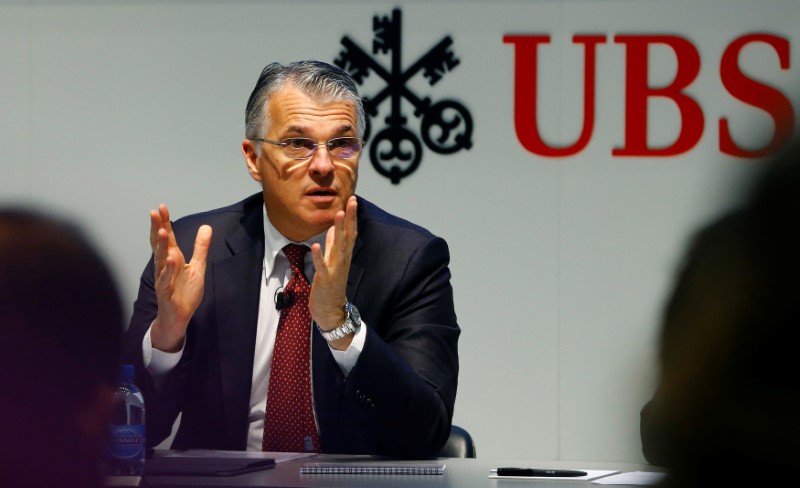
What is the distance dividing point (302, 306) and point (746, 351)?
229 cm

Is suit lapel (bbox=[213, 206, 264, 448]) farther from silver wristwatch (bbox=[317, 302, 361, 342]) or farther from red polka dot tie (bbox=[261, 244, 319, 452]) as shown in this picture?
silver wristwatch (bbox=[317, 302, 361, 342])

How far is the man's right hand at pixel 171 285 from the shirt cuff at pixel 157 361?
0.04 ft

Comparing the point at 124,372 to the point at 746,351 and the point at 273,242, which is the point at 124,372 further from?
the point at 273,242

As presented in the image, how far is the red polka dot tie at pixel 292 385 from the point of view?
2.60 m

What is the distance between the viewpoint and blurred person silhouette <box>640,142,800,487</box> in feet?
1.51

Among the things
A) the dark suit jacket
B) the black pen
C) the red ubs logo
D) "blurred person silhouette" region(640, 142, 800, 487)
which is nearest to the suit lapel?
the dark suit jacket

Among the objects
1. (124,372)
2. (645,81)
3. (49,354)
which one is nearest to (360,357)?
(124,372)

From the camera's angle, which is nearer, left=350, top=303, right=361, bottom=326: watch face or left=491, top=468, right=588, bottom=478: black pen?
left=491, top=468, right=588, bottom=478: black pen

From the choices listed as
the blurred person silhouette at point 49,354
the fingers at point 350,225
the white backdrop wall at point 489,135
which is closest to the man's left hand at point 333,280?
the fingers at point 350,225

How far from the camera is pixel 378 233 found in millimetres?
2887

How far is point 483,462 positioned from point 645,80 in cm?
318

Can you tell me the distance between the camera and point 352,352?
2.43 metres

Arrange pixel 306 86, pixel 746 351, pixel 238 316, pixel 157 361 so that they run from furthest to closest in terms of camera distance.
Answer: pixel 306 86
pixel 238 316
pixel 157 361
pixel 746 351

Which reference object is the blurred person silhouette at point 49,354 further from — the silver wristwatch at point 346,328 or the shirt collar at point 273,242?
the shirt collar at point 273,242
